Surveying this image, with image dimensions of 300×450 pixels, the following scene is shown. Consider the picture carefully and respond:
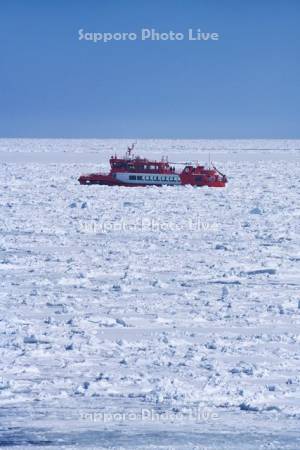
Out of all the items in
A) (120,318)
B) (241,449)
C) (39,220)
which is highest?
(39,220)

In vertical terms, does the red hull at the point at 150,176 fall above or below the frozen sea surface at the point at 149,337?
above

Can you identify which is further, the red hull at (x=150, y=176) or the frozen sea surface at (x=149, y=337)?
the red hull at (x=150, y=176)

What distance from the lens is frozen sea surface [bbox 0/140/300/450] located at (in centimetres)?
437

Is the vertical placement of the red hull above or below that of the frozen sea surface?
above

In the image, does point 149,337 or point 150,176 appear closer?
point 149,337

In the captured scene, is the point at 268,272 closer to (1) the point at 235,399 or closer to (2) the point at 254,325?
(2) the point at 254,325

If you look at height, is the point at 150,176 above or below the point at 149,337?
above

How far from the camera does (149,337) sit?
6.16 metres

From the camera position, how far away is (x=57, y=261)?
980 cm

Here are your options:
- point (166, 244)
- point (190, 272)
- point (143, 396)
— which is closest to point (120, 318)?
point (143, 396)

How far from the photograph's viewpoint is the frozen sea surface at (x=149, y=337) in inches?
172

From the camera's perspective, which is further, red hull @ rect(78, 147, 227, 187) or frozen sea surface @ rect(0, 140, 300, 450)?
red hull @ rect(78, 147, 227, 187)

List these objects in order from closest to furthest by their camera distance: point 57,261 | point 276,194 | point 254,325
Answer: point 254,325, point 57,261, point 276,194

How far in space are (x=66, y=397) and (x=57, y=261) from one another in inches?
200
